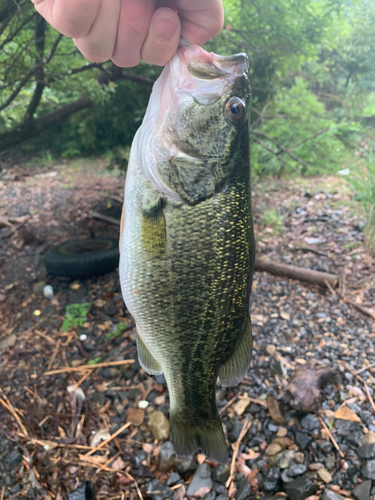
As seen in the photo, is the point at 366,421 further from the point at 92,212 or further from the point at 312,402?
the point at 92,212

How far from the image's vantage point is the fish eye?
1207 millimetres

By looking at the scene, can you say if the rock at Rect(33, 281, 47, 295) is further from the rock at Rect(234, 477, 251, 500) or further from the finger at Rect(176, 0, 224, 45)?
the finger at Rect(176, 0, 224, 45)

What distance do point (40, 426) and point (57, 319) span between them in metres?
Result: 1.10

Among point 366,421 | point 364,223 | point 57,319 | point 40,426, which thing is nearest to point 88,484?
point 40,426

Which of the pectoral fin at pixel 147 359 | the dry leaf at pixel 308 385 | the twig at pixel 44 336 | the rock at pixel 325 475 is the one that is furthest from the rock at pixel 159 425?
the pectoral fin at pixel 147 359

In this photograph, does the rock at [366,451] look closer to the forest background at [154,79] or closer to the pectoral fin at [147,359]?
the pectoral fin at [147,359]

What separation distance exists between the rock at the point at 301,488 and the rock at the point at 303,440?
0.71 ft

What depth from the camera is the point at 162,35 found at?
1.08 m

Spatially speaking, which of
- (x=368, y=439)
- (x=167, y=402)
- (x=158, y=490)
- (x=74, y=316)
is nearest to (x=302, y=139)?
(x=74, y=316)

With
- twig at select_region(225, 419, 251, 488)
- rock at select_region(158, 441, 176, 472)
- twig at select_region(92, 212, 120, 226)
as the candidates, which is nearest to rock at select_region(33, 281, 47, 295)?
twig at select_region(92, 212, 120, 226)

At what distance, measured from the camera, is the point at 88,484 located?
213 cm

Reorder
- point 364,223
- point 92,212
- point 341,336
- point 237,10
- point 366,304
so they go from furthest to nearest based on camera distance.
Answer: point 92,212
point 364,223
point 237,10
point 366,304
point 341,336

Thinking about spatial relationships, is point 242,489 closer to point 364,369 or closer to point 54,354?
point 364,369

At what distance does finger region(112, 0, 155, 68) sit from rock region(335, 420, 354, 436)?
265 centimetres
